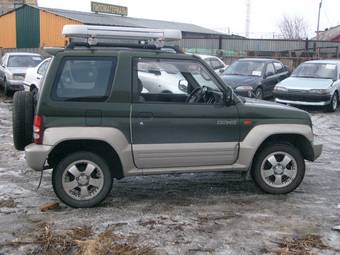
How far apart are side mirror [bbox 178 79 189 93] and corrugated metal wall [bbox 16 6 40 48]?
1654 inches

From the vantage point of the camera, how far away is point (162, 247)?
15.6 feet

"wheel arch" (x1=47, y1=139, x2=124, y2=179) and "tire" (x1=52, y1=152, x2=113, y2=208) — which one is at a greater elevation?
"wheel arch" (x1=47, y1=139, x2=124, y2=179)

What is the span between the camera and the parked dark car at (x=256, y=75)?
16312mm

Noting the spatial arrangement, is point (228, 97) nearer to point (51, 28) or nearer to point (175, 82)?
point (175, 82)

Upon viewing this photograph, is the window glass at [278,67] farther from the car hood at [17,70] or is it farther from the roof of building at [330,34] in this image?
the roof of building at [330,34]

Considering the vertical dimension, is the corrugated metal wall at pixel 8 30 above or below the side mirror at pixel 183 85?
above

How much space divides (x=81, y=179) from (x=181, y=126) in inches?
50.2

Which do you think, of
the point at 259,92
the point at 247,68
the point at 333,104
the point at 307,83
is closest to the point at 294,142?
the point at 307,83

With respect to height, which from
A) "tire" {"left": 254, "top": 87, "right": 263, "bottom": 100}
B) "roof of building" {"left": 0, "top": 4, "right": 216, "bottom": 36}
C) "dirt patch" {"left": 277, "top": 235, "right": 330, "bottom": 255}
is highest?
"roof of building" {"left": 0, "top": 4, "right": 216, "bottom": 36}

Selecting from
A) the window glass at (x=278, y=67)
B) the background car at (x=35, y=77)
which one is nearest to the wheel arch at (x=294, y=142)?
the background car at (x=35, y=77)

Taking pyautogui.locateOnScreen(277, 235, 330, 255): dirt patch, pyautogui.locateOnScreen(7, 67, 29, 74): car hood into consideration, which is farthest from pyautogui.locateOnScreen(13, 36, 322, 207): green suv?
pyautogui.locateOnScreen(7, 67, 29, 74): car hood

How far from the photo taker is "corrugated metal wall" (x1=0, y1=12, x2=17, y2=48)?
1906 inches

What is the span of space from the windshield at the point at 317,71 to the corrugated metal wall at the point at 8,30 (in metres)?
37.4

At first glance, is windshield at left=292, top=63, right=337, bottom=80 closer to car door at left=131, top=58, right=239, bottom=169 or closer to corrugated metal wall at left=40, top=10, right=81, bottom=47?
car door at left=131, top=58, right=239, bottom=169
